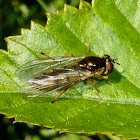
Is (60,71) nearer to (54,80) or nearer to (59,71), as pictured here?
(59,71)

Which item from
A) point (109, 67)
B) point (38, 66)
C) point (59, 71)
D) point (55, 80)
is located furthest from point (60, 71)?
point (109, 67)

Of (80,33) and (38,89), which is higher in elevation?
(80,33)

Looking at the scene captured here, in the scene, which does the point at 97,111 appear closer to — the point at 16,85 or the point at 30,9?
the point at 16,85

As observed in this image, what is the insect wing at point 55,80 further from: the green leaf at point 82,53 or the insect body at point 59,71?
the green leaf at point 82,53

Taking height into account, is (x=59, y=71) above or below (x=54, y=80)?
above

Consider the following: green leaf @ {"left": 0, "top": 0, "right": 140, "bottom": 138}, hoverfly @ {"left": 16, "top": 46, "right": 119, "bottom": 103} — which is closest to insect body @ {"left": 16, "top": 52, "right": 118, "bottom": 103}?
hoverfly @ {"left": 16, "top": 46, "right": 119, "bottom": 103}

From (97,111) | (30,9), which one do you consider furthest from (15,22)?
(97,111)
